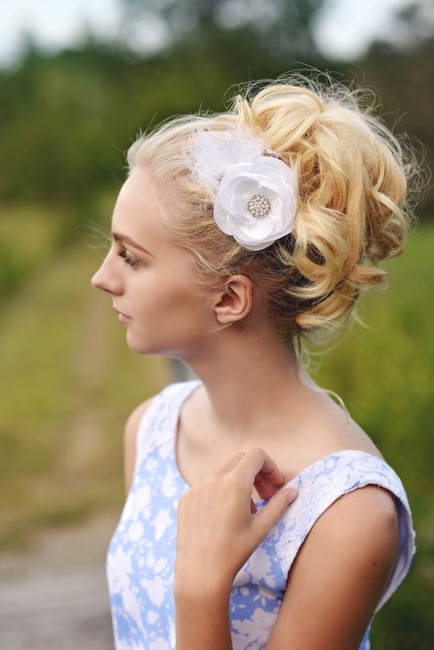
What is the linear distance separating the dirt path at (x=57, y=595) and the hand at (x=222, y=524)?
3.82ft

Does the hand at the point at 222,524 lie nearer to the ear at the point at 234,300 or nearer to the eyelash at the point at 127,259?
the ear at the point at 234,300

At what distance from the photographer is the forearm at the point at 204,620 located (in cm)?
86

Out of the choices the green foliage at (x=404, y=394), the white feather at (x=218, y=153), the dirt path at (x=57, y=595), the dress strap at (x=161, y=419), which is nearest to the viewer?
the white feather at (x=218, y=153)

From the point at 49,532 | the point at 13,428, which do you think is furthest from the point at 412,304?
the point at 13,428

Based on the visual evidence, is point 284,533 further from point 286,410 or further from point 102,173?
point 102,173

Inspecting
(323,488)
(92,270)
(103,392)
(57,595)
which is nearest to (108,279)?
(323,488)

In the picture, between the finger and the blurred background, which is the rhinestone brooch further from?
the blurred background

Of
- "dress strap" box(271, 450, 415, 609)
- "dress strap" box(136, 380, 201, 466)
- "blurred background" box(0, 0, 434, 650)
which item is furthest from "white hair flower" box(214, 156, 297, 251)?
"blurred background" box(0, 0, 434, 650)

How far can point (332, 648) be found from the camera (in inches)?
34.4

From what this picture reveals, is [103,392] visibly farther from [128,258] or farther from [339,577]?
[339,577]

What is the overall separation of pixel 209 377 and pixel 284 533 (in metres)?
0.27

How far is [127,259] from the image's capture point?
1.04m

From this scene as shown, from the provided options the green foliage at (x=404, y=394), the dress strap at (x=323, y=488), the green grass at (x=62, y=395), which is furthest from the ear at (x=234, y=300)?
the green grass at (x=62, y=395)

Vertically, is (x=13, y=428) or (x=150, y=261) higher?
(x=150, y=261)
